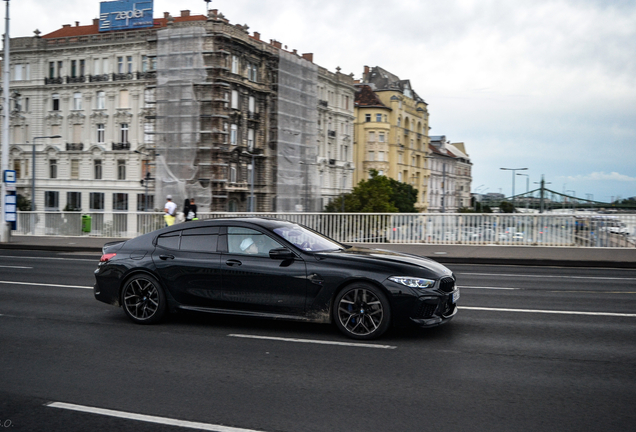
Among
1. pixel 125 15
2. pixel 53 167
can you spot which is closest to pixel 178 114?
pixel 125 15

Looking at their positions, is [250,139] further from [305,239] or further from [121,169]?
[305,239]

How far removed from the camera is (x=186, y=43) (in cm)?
5088

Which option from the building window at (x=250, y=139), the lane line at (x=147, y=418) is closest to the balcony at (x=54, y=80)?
the building window at (x=250, y=139)

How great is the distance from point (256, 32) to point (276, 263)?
66.7 meters

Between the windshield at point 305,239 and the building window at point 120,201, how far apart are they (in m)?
52.2

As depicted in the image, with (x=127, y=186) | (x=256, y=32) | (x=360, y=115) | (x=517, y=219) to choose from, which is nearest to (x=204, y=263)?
(x=517, y=219)

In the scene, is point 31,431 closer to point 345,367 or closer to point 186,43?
point 345,367

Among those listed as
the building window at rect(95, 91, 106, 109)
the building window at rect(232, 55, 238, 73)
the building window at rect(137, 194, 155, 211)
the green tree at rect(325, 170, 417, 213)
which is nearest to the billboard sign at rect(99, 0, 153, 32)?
the building window at rect(95, 91, 106, 109)

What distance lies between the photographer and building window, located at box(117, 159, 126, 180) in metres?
58.4

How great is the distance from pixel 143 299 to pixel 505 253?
46.5 ft

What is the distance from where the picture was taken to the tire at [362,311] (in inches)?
278

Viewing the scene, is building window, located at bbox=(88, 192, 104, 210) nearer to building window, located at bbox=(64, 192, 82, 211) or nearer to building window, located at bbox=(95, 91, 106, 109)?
building window, located at bbox=(64, 192, 82, 211)

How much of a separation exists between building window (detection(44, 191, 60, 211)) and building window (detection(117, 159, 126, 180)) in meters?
6.54

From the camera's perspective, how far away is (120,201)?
192ft
